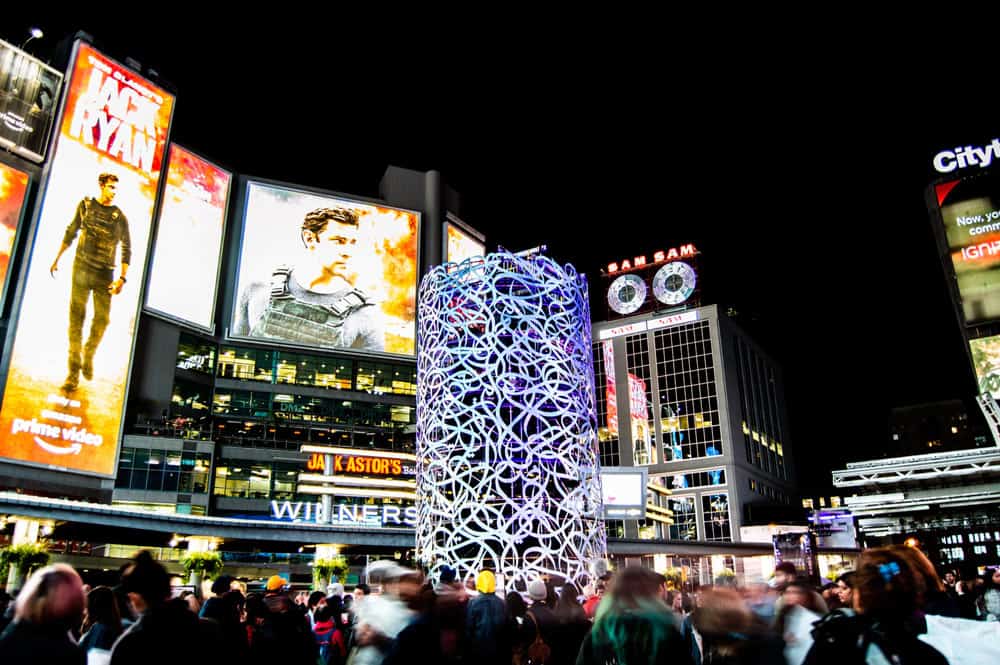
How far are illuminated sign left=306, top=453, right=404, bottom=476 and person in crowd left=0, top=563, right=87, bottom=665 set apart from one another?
180 ft

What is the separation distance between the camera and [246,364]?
2844 inches

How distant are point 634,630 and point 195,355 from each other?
2814 inches

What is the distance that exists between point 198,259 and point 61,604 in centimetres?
6194

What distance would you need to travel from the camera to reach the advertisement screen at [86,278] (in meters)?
44.0

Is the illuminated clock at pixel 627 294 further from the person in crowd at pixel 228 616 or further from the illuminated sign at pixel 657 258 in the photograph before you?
the person in crowd at pixel 228 616

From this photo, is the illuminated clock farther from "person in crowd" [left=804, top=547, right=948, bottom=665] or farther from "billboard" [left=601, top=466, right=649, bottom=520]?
"person in crowd" [left=804, top=547, right=948, bottom=665]

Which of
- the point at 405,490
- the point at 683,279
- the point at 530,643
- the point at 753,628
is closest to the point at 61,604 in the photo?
the point at 753,628

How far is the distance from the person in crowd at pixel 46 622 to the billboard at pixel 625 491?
138 ft

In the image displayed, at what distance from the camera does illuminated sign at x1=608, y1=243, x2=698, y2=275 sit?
87312 millimetres

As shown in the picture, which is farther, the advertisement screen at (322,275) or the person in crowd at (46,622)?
the advertisement screen at (322,275)

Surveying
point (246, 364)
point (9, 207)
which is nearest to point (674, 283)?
point (246, 364)

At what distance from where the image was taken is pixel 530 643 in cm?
820

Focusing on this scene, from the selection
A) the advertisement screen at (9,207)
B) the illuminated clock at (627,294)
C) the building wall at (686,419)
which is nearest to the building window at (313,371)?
the building wall at (686,419)

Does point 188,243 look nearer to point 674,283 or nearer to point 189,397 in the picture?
point 189,397
